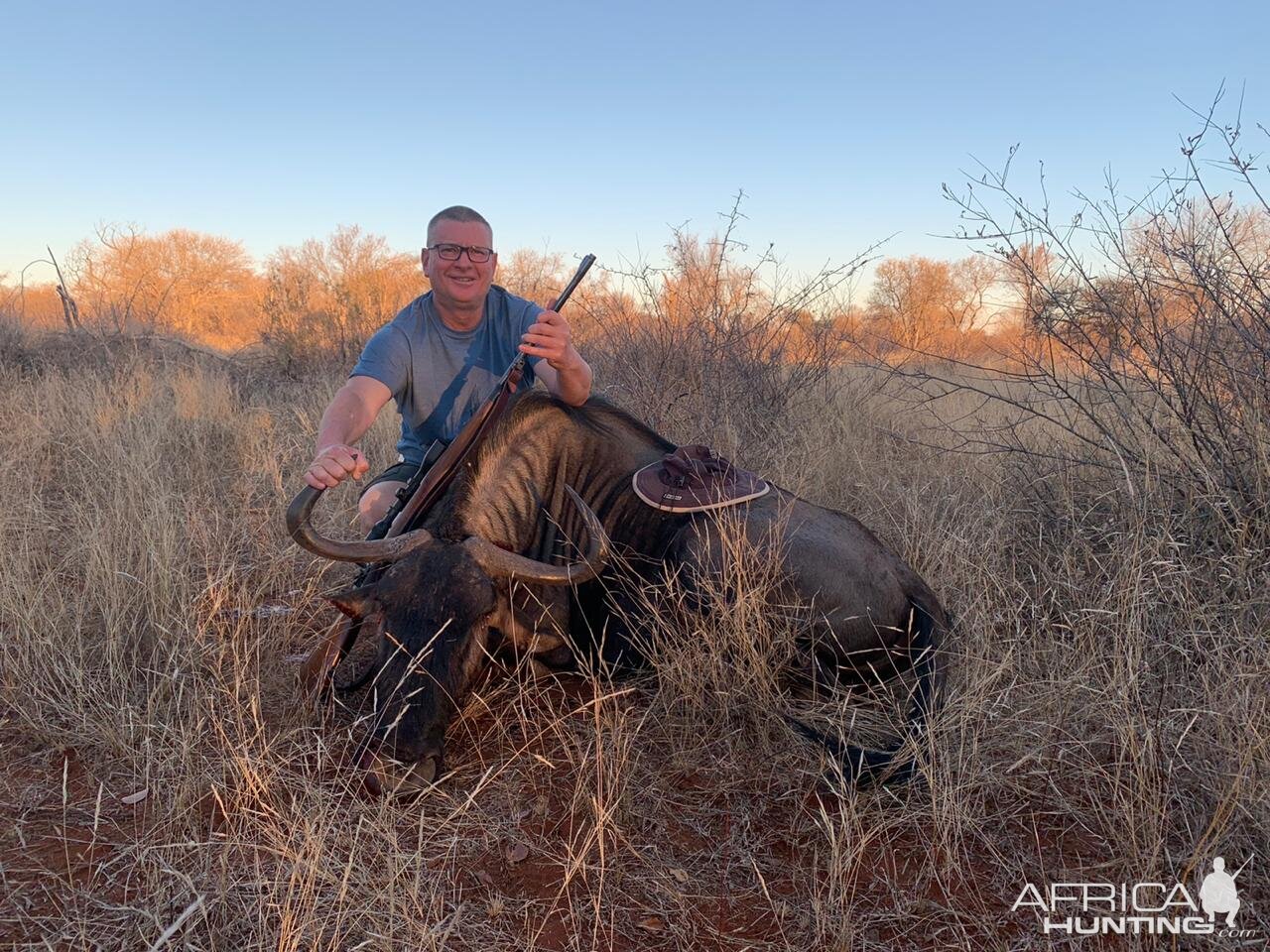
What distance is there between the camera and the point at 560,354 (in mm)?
3189

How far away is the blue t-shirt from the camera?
387 cm

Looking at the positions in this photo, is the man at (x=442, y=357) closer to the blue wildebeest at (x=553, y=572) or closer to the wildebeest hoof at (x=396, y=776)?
the blue wildebeest at (x=553, y=572)

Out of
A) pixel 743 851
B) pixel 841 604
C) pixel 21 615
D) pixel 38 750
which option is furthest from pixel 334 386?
pixel 743 851

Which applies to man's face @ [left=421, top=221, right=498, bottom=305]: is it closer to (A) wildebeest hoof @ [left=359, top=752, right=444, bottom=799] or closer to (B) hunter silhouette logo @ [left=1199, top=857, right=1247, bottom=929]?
(A) wildebeest hoof @ [left=359, top=752, right=444, bottom=799]

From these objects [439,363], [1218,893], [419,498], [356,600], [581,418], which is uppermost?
[439,363]

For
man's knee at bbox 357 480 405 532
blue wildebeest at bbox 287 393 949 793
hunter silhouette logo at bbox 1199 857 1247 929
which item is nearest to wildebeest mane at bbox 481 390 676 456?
blue wildebeest at bbox 287 393 949 793

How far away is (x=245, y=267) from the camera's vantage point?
30719 mm

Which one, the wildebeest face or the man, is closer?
the wildebeest face

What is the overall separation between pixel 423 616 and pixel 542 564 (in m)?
0.53

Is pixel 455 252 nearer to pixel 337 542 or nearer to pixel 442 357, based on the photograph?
pixel 442 357

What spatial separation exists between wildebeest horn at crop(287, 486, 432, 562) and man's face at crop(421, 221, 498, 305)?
1.50 metres

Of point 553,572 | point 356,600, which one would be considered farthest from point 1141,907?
point 356,600

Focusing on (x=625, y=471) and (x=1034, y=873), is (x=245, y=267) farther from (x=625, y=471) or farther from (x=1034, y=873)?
(x=1034, y=873)

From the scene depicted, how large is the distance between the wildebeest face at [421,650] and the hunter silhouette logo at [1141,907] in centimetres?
169
